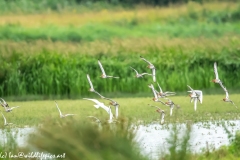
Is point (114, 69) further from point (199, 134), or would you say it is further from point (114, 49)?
point (199, 134)

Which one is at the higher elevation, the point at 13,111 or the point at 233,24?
the point at 233,24

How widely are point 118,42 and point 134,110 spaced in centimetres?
330

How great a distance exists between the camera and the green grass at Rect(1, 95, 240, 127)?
861 centimetres

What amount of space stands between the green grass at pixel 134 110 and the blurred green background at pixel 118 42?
0.96 m

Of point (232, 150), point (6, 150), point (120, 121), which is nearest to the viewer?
point (120, 121)

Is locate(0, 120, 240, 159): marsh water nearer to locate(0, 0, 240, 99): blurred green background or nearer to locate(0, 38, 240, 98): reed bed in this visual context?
locate(0, 38, 240, 98): reed bed

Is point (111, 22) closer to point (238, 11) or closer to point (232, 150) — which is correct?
point (238, 11)

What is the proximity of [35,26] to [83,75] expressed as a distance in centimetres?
163

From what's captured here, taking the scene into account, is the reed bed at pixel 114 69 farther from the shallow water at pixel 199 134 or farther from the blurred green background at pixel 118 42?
the shallow water at pixel 199 134

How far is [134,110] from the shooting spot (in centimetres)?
926

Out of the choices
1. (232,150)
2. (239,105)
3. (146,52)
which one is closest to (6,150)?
(232,150)

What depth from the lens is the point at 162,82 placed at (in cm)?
1130

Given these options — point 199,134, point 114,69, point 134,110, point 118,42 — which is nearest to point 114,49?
point 118,42

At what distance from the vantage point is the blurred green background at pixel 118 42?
11.4 meters
